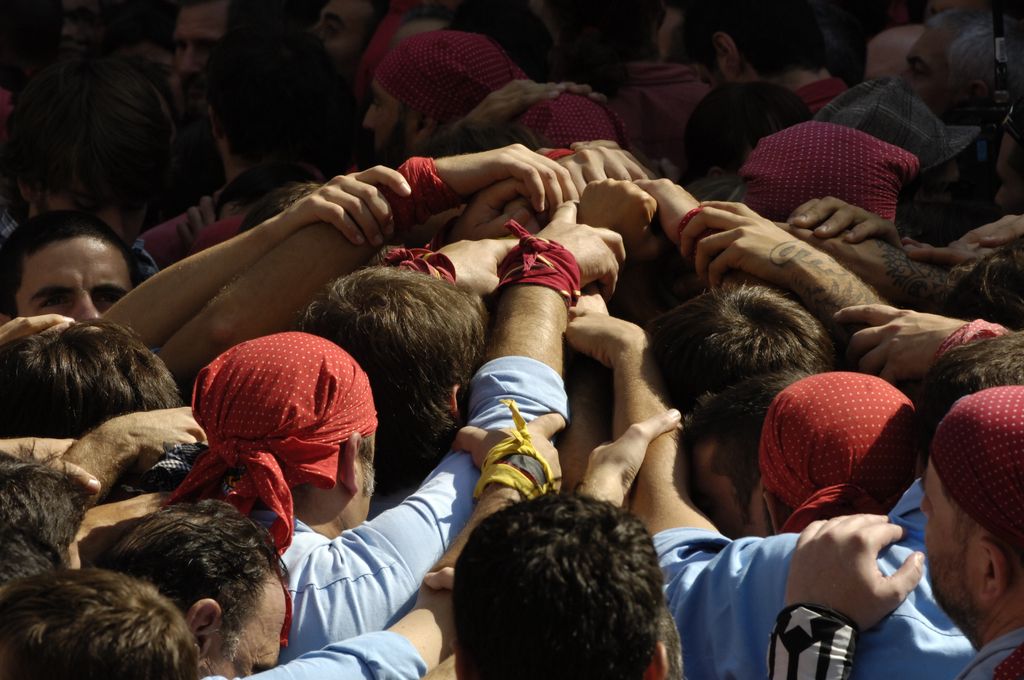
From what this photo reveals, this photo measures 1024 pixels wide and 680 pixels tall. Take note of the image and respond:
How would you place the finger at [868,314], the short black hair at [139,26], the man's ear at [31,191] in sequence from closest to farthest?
the finger at [868,314]
the man's ear at [31,191]
the short black hair at [139,26]

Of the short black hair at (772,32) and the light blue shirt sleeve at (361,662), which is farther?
the short black hair at (772,32)

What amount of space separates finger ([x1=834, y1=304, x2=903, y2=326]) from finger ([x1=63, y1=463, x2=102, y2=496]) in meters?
1.65

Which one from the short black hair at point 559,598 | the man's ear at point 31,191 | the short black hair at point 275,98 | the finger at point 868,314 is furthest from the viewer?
the short black hair at point 275,98

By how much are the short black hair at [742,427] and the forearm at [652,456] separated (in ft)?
0.25

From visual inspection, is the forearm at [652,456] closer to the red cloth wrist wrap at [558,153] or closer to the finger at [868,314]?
the finger at [868,314]

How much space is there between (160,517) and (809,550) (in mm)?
1050

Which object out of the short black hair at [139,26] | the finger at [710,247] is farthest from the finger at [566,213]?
the short black hair at [139,26]

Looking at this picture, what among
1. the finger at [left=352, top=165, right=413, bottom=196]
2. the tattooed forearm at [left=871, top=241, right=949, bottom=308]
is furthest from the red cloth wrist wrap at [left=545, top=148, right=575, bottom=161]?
the tattooed forearm at [left=871, top=241, right=949, bottom=308]

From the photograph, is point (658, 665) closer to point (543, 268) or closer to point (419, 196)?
point (543, 268)

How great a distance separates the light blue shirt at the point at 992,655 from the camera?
1.96 m

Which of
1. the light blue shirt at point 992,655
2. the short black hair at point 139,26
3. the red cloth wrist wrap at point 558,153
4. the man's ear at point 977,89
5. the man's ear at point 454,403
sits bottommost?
the short black hair at point 139,26

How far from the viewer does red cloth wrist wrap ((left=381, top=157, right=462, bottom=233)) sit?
368 centimetres

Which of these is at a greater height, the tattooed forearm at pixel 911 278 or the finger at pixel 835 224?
the finger at pixel 835 224

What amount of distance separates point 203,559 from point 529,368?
104 centimetres
